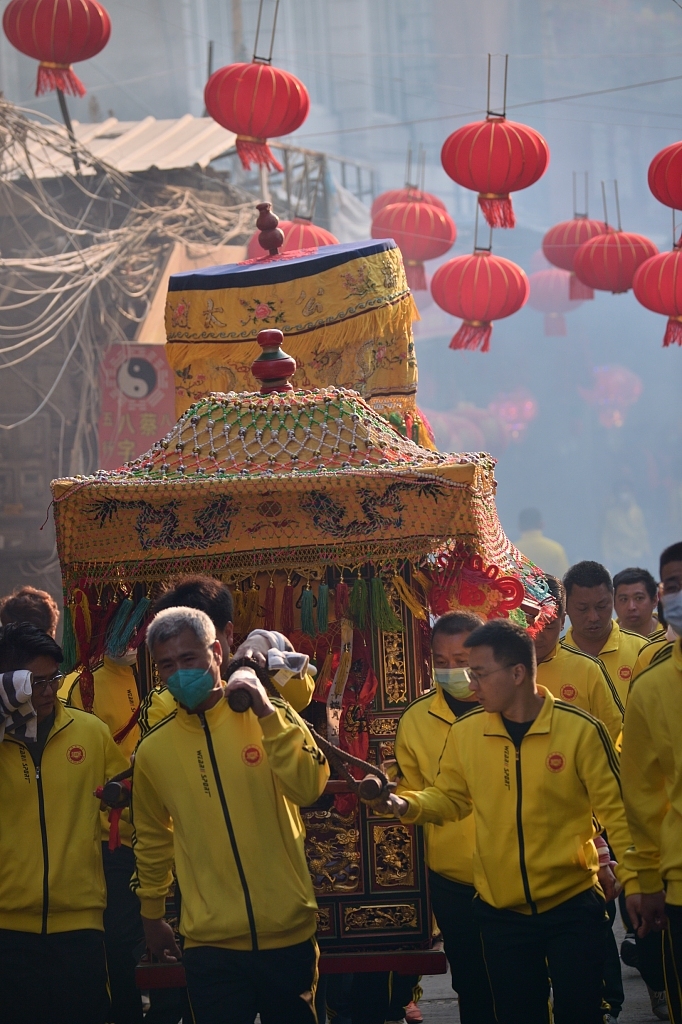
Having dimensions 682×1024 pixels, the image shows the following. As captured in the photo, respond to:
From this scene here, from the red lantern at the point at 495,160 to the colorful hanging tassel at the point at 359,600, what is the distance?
5235 mm

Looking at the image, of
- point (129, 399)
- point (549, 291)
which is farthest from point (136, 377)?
point (549, 291)

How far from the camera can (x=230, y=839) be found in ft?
10.7

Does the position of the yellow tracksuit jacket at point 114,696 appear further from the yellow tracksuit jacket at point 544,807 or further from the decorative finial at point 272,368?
the yellow tracksuit jacket at point 544,807

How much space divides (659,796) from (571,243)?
9.90 metres

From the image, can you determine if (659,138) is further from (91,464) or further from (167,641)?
(167,641)

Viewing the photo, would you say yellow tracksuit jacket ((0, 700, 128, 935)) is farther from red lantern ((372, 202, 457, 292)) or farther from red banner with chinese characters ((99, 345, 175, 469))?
red lantern ((372, 202, 457, 292))

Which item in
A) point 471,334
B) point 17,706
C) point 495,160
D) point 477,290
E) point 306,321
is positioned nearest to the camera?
point 17,706

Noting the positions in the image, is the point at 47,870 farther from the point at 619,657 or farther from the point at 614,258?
the point at 614,258

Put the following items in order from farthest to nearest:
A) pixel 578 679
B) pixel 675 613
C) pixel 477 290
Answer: pixel 477 290 < pixel 578 679 < pixel 675 613

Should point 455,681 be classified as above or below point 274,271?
below

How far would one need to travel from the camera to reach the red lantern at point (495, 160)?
28.8ft

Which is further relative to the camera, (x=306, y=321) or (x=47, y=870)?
(x=306, y=321)

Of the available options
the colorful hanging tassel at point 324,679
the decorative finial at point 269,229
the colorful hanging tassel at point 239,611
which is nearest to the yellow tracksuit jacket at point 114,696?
the colorful hanging tassel at point 239,611

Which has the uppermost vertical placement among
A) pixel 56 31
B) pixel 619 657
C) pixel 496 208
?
pixel 56 31
